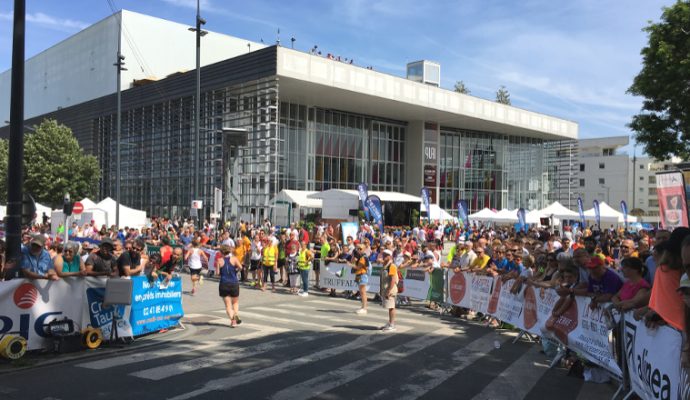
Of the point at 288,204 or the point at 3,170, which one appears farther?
the point at 3,170

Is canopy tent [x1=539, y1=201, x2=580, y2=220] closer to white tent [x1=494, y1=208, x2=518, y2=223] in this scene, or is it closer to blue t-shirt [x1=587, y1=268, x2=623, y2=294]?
white tent [x1=494, y1=208, x2=518, y2=223]

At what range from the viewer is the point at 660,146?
16219mm

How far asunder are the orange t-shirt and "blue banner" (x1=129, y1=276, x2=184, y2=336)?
813 centimetres

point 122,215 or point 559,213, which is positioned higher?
point 559,213

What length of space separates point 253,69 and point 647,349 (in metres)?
32.9

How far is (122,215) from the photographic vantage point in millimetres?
32438

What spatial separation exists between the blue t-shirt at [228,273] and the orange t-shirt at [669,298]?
796 cm

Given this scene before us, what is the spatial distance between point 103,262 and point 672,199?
9.30m

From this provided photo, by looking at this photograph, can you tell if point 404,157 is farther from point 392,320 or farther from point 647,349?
point 647,349

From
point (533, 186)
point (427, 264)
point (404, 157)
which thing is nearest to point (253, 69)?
point (404, 157)

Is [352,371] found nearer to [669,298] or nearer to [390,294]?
[390,294]

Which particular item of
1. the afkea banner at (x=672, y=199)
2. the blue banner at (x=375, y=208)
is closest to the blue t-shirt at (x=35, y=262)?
the afkea banner at (x=672, y=199)

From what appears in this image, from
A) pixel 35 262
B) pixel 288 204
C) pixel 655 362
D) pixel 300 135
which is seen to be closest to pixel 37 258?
pixel 35 262

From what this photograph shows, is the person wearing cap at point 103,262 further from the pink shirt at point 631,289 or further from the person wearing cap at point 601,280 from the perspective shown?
the pink shirt at point 631,289
